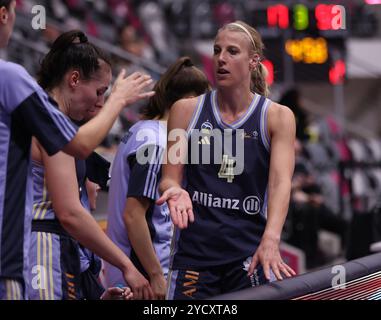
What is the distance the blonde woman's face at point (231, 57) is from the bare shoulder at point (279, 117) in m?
0.19

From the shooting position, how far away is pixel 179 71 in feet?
12.4

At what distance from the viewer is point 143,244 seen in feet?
11.2

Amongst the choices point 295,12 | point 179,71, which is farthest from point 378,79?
point 179,71

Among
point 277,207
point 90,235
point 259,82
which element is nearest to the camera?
point 90,235

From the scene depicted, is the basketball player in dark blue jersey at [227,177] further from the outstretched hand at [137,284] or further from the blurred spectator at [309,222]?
the blurred spectator at [309,222]

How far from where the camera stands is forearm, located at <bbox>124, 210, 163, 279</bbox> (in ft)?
11.2

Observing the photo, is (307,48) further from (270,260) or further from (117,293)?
(270,260)

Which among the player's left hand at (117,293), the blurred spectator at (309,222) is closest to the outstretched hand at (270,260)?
the player's left hand at (117,293)

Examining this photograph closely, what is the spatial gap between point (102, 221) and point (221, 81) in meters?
2.35

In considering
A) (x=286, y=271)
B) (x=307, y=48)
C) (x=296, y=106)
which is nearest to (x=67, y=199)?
(x=286, y=271)

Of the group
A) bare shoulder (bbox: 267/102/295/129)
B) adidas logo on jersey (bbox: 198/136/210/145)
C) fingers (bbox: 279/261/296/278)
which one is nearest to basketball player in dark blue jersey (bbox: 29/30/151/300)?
adidas logo on jersey (bbox: 198/136/210/145)

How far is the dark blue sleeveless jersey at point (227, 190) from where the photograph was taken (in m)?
3.12

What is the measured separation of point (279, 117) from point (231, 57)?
0.31 m

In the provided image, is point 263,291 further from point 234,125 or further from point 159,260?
point 159,260
